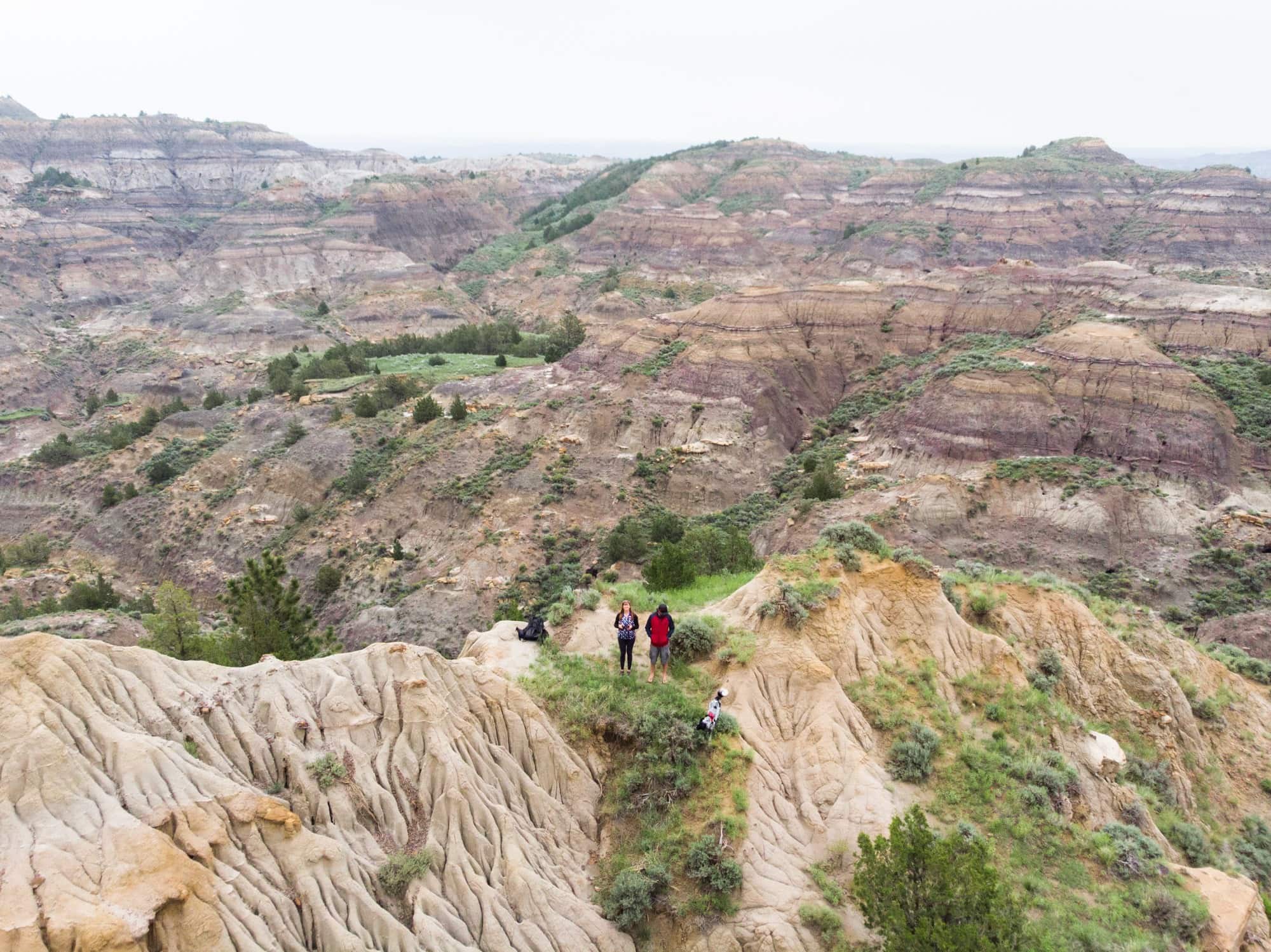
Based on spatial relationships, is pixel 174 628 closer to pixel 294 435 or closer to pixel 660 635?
pixel 660 635

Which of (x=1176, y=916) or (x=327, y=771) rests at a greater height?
(x=327, y=771)

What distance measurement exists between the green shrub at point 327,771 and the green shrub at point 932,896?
29.5 feet

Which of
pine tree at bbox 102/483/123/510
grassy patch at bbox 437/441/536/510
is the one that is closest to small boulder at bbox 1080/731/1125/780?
grassy patch at bbox 437/441/536/510

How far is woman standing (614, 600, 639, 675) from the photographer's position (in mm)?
15961

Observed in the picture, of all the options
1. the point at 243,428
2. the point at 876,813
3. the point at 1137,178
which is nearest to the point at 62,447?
the point at 243,428

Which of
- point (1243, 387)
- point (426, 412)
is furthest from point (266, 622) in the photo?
point (1243, 387)

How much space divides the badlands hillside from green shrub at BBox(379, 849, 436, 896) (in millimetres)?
185

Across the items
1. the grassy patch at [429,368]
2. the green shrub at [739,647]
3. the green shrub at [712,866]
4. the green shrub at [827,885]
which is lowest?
the grassy patch at [429,368]

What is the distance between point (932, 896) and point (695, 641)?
7.79 metres

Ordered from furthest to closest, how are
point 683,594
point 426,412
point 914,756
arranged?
point 426,412 → point 683,594 → point 914,756

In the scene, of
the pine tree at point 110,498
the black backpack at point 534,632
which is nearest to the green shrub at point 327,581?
the pine tree at point 110,498

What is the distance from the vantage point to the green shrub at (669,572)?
79.8ft

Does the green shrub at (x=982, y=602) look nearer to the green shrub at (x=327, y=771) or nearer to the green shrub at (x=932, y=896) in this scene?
the green shrub at (x=932, y=896)

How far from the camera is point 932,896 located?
10.3m
